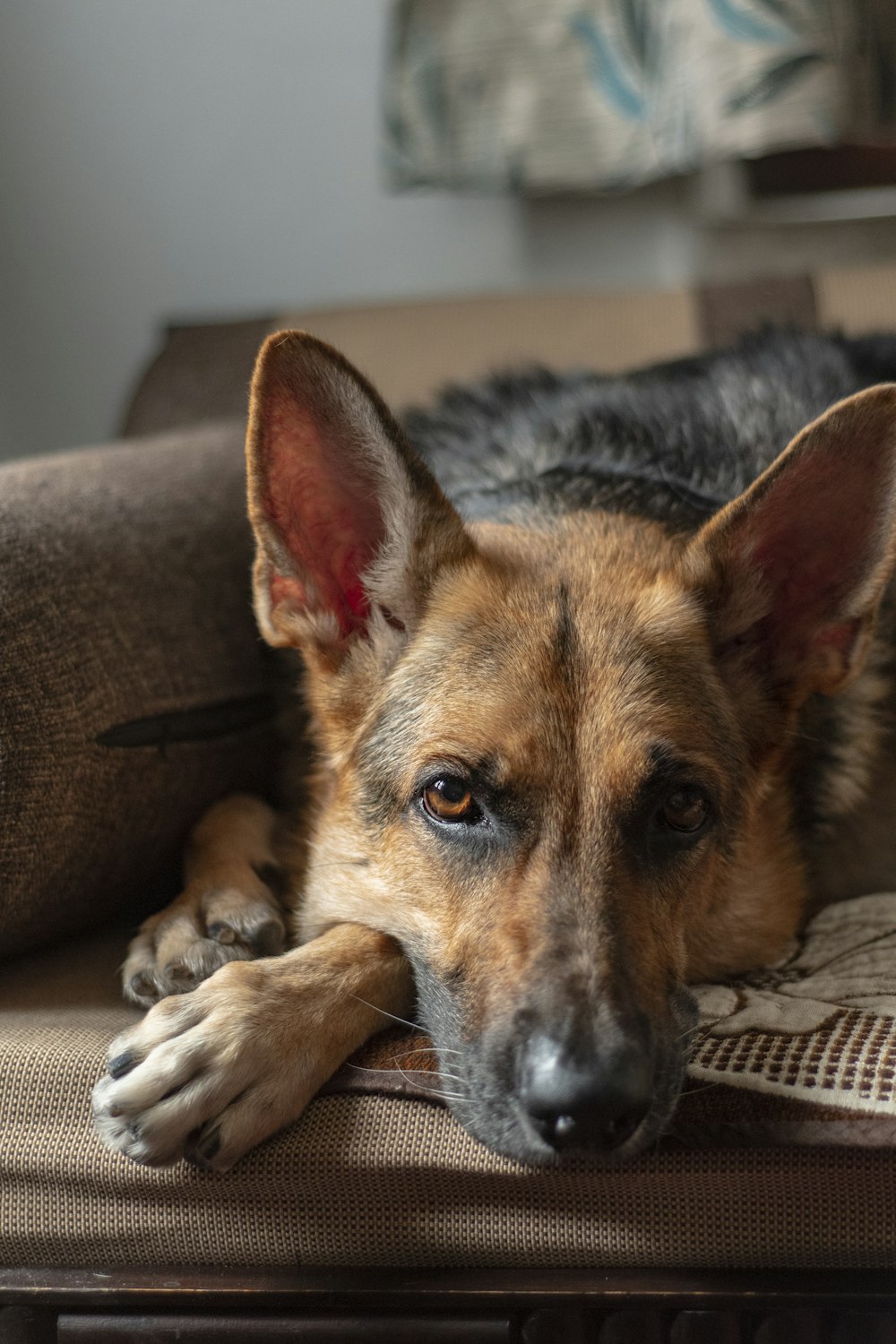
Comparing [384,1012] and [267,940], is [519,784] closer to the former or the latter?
[384,1012]

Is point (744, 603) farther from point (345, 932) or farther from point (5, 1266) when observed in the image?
point (5, 1266)

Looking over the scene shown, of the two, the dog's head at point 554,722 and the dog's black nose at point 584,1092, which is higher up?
the dog's head at point 554,722

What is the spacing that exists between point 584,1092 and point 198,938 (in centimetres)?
76

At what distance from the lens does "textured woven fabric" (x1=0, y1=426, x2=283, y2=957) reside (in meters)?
Result: 1.87

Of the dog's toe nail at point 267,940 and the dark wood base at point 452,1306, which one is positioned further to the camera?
the dog's toe nail at point 267,940

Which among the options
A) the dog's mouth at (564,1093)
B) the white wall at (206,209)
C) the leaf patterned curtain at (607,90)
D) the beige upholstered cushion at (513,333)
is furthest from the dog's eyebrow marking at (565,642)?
the white wall at (206,209)

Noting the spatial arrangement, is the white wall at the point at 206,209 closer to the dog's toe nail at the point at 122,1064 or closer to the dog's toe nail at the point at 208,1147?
the dog's toe nail at the point at 122,1064

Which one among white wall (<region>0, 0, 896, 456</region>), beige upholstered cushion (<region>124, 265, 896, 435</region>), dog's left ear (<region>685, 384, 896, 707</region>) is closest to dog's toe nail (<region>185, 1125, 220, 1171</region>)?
dog's left ear (<region>685, 384, 896, 707</region>)

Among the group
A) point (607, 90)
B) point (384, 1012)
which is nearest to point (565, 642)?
point (384, 1012)

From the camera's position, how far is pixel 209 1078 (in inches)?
57.8

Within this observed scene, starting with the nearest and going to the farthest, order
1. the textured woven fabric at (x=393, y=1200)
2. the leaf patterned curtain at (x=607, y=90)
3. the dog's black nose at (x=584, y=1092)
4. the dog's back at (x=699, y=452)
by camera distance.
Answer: the dog's black nose at (x=584, y=1092) → the textured woven fabric at (x=393, y=1200) → the dog's back at (x=699, y=452) → the leaf patterned curtain at (x=607, y=90)

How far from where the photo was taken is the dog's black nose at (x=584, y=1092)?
4.40ft

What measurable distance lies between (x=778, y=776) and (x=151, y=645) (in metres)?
1.18

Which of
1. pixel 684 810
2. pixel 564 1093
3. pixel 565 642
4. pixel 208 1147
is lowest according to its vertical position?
pixel 208 1147
